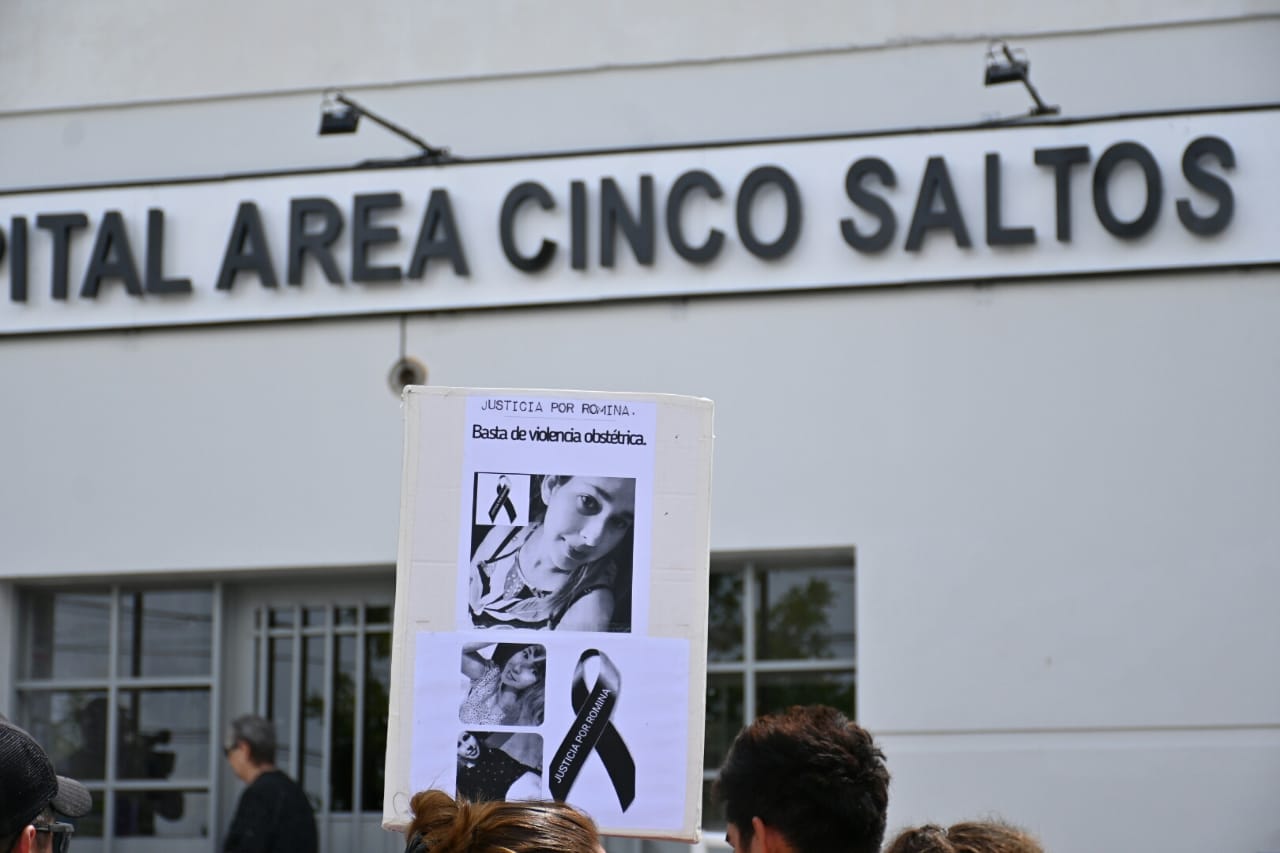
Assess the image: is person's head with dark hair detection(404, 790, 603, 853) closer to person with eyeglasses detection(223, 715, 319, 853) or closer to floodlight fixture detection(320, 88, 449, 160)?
person with eyeglasses detection(223, 715, 319, 853)

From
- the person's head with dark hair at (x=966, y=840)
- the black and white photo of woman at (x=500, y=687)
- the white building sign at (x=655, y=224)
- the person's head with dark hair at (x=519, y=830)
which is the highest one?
the white building sign at (x=655, y=224)

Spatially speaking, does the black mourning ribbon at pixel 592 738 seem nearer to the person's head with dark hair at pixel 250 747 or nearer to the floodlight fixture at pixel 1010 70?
the person's head with dark hair at pixel 250 747

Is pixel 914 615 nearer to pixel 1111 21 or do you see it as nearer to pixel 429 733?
pixel 1111 21

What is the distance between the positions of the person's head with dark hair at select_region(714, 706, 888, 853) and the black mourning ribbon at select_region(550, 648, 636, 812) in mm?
488

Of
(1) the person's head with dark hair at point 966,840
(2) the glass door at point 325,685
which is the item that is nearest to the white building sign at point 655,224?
(2) the glass door at point 325,685

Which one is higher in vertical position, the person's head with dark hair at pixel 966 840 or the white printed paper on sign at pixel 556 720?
the white printed paper on sign at pixel 556 720

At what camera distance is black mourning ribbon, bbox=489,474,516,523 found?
357cm

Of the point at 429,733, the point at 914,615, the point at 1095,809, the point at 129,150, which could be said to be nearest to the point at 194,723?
the point at 129,150

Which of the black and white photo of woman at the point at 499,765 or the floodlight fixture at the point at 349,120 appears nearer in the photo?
the black and white photo of woman at the point at 499,765

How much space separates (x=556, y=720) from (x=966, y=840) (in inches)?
34.1

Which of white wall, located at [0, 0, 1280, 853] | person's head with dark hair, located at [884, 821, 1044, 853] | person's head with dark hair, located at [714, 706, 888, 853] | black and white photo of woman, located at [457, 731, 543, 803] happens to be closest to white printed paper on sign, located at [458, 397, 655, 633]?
black and white photo of woman, located at [457, 731, 543, 803]

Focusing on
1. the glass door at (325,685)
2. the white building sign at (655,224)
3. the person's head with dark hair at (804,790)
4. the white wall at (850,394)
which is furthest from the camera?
the glass door at (325,685)

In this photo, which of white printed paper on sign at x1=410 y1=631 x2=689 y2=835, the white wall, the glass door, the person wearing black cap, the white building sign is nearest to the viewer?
the person wearing black cap

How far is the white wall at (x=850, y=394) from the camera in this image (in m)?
6.34
